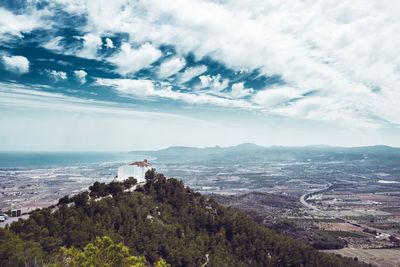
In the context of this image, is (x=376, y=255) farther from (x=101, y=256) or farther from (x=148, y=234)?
(x=101, y=256)

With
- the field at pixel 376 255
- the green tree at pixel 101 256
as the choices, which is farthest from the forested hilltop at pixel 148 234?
the field at pixel 376 255

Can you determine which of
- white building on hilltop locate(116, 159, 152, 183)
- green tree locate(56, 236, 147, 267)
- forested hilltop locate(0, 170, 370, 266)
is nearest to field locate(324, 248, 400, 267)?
forested hilltop locate(0, 170, 370, 266)

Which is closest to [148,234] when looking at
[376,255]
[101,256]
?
[101,256]

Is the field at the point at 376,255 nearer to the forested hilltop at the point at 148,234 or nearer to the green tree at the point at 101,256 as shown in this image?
the forested hilltop at the point at 148,234

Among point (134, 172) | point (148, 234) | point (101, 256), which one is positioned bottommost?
point (148, 234)

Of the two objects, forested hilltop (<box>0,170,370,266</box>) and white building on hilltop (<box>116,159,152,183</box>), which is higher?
white building on hilltop (<box>116,159,152,183</box>)

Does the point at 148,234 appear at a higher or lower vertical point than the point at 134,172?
lower

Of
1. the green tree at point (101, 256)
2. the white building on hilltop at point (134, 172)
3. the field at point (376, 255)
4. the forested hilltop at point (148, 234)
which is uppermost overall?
the white building on hilltop at point (134, 172)

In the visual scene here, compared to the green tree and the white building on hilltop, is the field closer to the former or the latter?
the white building on hilltop

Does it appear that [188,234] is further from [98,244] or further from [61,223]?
[98,244]
